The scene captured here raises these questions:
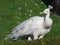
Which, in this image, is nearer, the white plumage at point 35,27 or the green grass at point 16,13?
the white plumage at point 35,27

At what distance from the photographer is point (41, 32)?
11.2 m

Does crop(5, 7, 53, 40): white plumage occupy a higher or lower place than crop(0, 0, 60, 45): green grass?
higher

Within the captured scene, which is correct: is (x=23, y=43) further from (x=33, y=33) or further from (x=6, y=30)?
(x=6, y=30)

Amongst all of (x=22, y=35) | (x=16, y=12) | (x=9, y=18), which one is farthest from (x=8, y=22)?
(x=22, y=35)

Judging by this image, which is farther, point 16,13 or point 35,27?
point 16,13

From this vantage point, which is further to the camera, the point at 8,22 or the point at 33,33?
the point at 8,22

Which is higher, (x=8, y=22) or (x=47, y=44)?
(x=47, y=44)

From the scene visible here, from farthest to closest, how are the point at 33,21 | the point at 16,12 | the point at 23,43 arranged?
the point at 16,12
the point at 33,21
the point at 23,43

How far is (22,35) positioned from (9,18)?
407 centimetres

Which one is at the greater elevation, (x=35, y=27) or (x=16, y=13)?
(x=35, y=27)

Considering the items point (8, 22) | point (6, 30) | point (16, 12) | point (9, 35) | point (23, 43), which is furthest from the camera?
point (16, 12)

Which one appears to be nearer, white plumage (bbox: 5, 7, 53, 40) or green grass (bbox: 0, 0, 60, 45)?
white plumage (bbox: 5, 7, 53, 40)

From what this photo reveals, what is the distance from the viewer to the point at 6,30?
13148 mm

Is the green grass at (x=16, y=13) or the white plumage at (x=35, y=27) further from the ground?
the white plumage at (x=35, y=27)
